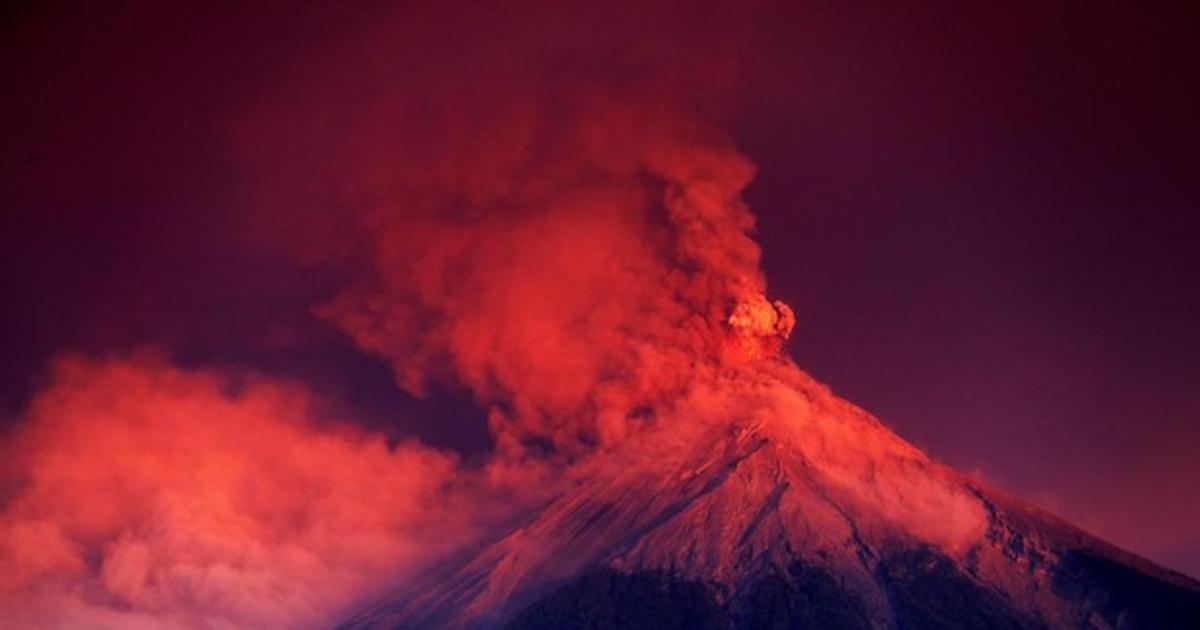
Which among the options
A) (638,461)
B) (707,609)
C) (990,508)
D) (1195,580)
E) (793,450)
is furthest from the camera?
(638,461)

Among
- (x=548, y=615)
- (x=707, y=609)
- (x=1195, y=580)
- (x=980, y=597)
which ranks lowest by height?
(x=1195, y=580)

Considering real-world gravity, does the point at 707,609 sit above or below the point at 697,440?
below

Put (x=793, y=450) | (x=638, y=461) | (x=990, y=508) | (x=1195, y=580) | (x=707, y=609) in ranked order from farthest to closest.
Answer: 1. (x=638, y=461)
2. (x=793, y=450)
3. (x=990, y=508)
4. (x=1195, y=580)
5. (x=707, y=609)

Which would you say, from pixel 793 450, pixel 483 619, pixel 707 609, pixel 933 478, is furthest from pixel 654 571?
pixel 933 478

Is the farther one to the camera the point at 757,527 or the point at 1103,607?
the point at 757,527

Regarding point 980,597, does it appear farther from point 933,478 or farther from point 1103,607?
point 933,478

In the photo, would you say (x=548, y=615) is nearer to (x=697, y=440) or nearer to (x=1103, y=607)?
(x=697, y=440)
